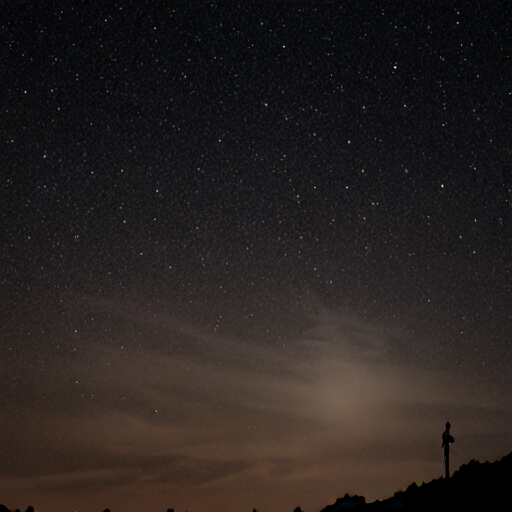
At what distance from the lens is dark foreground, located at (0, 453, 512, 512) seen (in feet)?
91.7

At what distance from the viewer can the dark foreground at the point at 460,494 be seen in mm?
27953

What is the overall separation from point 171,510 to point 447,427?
47.4 ft

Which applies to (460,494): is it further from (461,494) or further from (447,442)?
(447,442)

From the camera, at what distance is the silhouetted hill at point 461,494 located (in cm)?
2808

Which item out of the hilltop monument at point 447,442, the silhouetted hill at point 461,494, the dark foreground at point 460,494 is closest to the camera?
the dark foreground at point 460,494

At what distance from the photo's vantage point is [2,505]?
41844mm

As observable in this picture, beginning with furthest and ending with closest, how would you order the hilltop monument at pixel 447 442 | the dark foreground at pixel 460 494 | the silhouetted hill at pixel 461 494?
the hilltop monument at pixel 447 442 < the silhouetted hill at pixel 461 494 < the dark foreground at pixel 460 494

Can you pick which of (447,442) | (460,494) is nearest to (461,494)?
(460,494)

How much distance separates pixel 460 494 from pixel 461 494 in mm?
45

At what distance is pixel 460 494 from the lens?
29.5 m

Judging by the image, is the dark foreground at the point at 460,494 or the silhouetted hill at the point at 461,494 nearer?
the dark foreground at the point at 460,494

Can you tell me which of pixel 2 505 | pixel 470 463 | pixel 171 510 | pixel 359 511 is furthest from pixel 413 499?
pixel 2 505

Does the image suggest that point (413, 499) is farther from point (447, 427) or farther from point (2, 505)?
point (2, 505)

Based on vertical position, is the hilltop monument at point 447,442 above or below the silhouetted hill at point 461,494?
above
